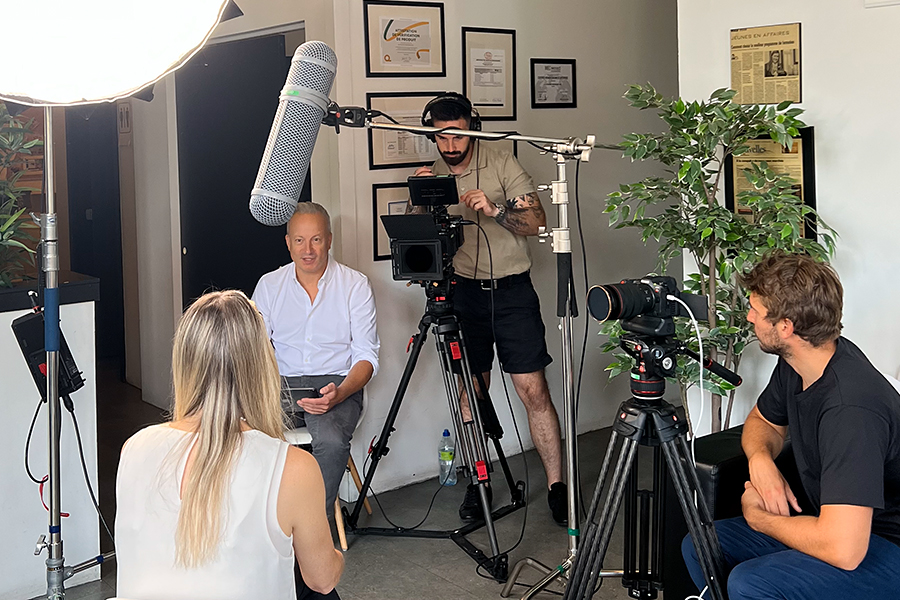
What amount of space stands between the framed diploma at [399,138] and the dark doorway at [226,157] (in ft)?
1.56

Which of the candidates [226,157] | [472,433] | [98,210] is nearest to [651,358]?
[472,433]

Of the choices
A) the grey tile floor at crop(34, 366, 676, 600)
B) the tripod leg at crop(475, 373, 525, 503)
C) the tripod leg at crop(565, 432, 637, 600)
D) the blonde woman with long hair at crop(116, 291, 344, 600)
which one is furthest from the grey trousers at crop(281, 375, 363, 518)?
the blonde woman with long hair at crop(116, 291, 344, 600)

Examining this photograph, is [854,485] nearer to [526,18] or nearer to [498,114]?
[498,114]

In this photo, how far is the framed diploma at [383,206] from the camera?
3971mm

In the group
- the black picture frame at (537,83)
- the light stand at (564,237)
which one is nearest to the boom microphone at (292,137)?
the light stand at (564,237)

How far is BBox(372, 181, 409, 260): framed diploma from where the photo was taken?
13.0 ft

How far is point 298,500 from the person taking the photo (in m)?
1.65

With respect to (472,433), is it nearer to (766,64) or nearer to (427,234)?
(427,234)

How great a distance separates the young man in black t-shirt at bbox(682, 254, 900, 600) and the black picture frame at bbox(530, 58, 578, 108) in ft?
7.99

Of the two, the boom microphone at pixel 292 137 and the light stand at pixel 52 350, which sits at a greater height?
the boom microphone at pixel 292 137

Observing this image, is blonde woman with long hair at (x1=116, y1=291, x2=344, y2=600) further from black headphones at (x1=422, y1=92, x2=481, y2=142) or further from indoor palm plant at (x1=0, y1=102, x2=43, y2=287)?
black headphones at (x1=422, y1=92, x2=481, y2=142)

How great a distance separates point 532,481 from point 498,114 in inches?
67.9

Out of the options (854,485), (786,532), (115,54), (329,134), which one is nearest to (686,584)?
(786,532)

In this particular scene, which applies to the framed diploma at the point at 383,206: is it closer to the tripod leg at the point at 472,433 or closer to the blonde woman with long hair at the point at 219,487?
the tripod leg at the point at 472,433
